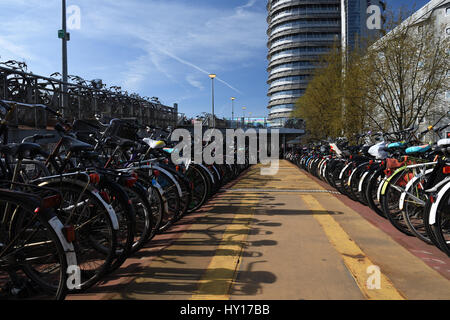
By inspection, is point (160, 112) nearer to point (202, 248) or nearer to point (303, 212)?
point (303, 212)

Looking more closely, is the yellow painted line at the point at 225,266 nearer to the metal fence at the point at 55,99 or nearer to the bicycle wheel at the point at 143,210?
the bicycle wheel at the point at 143,210

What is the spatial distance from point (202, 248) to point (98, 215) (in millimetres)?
1230

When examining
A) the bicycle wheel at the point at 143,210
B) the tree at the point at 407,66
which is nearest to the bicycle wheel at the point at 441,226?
the bicycle wheel at the point at 143,210

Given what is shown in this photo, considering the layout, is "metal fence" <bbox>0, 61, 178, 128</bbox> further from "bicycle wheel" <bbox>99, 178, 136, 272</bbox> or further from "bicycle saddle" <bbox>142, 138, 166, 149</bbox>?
"bicycle wheel" <bbox>99, 178, 136, 272</bbox>

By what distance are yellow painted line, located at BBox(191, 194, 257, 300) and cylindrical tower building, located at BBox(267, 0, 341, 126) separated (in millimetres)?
76585

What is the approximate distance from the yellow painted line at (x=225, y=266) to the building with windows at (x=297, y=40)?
7540cm

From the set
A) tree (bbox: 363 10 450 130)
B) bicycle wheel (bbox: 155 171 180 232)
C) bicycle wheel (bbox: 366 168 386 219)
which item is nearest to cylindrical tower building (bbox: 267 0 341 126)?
tree (bbox: 363 10 450 130)

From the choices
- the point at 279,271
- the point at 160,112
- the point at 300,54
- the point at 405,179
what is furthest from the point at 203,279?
the point at 300,54

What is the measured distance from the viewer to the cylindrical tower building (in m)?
79.4

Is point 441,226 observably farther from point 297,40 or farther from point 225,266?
point 297,40

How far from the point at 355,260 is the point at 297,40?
8449cm

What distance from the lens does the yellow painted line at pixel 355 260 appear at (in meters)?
2.39

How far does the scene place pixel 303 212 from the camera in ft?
17.4

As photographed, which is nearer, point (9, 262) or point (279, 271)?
point (9, 262)
